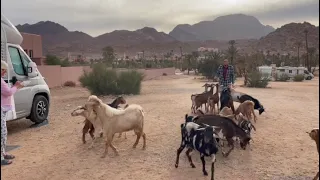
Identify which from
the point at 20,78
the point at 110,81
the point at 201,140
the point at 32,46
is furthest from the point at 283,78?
the point at 201,140

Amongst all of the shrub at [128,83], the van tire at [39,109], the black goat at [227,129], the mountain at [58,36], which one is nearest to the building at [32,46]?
the shrub at [128,83]

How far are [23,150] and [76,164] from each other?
1.96 metres

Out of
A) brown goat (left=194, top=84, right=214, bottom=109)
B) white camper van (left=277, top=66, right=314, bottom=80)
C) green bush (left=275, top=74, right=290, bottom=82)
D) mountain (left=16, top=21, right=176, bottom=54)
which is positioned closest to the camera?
brown goat (left=194, top=84, right=214, bottom=109)

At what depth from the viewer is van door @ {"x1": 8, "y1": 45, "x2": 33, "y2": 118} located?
9930 millimetres

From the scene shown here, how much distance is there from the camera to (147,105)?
51.9ft

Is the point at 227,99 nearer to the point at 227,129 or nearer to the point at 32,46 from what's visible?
the point at 227,129

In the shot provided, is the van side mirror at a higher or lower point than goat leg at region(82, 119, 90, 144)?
higher

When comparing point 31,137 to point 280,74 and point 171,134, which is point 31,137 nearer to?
point 171,134

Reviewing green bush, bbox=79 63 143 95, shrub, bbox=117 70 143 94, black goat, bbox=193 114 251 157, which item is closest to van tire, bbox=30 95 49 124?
black goat, bbox=193 114 251 157

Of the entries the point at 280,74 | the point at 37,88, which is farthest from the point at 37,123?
the point at 280,74

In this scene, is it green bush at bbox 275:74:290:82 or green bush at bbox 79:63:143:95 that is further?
green bush at bbox 275:74:290:82

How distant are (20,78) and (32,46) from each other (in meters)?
29.5

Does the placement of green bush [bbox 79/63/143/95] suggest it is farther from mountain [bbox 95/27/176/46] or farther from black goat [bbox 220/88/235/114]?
mountain [bbox 95/27/176/46]

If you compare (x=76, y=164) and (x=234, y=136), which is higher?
(x=234, y=136)
